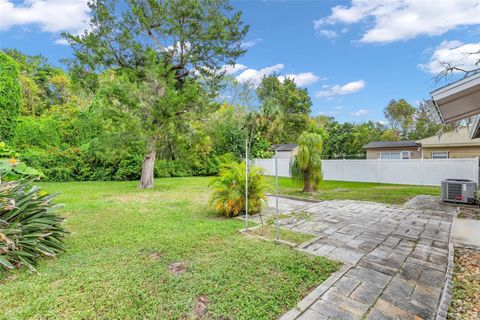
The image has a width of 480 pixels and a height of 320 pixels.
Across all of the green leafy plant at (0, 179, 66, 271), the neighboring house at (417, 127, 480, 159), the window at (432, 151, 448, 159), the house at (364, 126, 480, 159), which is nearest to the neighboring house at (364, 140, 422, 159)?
the house at (364, 126, 480, 159)

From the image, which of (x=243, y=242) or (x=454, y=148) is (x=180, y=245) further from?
(x=454, y=148)

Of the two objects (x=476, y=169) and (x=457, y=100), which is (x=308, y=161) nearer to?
(x=457, y=100)

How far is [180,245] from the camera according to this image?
11.3 feet

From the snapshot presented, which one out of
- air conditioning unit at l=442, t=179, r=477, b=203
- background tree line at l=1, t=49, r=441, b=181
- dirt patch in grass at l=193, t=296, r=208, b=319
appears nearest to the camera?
dirt patch in grass at l=193, t=296, r=208, b=319

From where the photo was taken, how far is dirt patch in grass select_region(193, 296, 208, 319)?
192 centimetres

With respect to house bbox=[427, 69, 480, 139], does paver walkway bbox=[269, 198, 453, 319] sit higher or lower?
lower

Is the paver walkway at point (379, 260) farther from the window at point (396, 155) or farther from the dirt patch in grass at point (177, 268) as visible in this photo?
the window at point (396, 155)

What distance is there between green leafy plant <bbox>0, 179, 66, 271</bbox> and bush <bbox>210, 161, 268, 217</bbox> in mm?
A: 2873

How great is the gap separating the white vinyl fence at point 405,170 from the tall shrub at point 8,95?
1215 cm

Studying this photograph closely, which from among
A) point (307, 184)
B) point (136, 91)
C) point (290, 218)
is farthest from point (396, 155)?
point (136, 91)

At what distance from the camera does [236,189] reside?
5062 mm

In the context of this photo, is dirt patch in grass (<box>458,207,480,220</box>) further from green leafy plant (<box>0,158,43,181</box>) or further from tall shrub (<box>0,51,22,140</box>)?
tall shrub (<box>0,51,22,140</box>)

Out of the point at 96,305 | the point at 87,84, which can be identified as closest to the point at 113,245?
the point at 96,305

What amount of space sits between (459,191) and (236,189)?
252 inches
